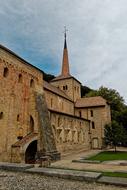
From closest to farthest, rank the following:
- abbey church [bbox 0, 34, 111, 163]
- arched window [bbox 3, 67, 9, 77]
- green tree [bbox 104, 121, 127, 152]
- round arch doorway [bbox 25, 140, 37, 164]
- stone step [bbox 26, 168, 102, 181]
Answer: stone step [bbox 26, 168, 102, 181] < abbey church [bbox 0, 34, 111, 163] < arched window [bbox 3, 67, 9, 77] < round arch doorway [bbox 25, 140, 37, 164] < green tree [bbox 104, 121, 127, 152]

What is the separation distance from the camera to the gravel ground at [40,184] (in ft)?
23.3

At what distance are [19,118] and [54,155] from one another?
5.36 metres

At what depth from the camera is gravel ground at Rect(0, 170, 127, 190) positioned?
711 centimetres

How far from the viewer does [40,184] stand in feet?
24.9

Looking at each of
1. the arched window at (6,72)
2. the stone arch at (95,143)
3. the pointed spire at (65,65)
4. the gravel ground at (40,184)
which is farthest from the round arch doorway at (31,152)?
the pointed spire at (65,65)

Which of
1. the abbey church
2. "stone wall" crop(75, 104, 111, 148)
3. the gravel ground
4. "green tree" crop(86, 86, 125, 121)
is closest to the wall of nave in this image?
the abbey church

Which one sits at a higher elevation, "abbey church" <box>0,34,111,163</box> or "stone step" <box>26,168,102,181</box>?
"abbey church" <box>0,34,111,163</box>

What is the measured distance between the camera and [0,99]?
19.2 meters

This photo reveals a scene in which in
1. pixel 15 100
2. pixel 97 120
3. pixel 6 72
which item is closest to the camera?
pixel 6 72

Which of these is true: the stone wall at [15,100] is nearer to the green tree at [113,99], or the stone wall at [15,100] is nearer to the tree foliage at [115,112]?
the tree foliage at [115,112]

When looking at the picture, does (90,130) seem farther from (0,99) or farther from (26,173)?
(26,173)

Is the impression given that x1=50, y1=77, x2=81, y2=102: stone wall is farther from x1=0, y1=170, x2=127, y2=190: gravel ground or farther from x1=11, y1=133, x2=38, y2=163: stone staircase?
x1=0, y1=170, x2=127, y2=190: gravel ground

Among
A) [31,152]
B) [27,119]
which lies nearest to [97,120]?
[31,152]

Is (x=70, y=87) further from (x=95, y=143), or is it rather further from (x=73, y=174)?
(x=73, y=174)
